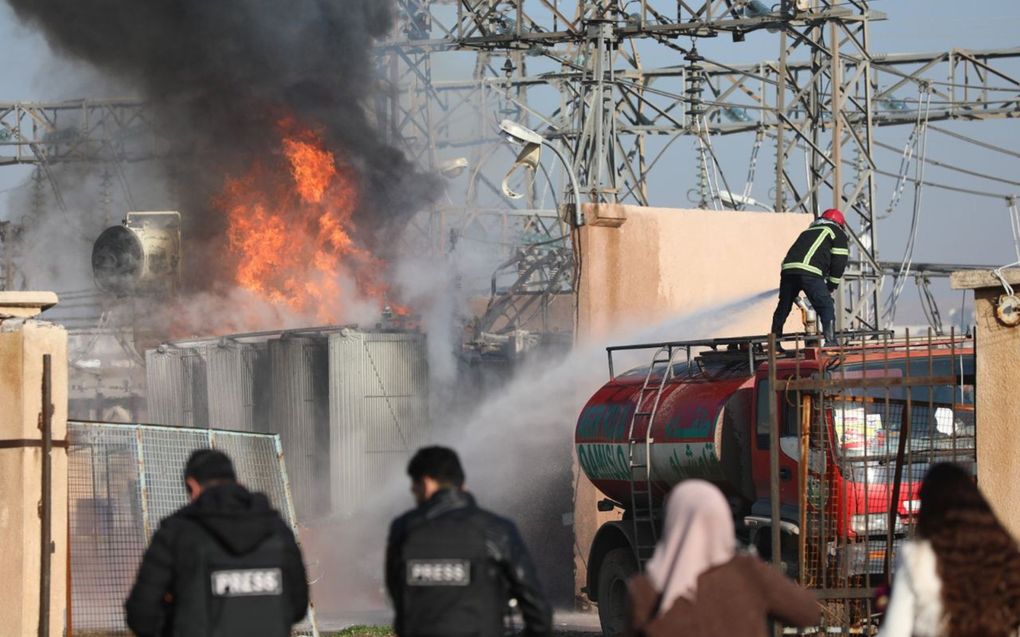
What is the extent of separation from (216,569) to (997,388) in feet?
18.0

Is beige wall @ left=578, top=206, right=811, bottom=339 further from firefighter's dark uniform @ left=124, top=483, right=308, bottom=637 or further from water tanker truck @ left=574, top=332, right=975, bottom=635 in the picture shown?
firefighter's dark uniform @ left=124, top=483, right=308, bottom=637

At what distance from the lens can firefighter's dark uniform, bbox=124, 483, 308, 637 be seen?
20.4ft

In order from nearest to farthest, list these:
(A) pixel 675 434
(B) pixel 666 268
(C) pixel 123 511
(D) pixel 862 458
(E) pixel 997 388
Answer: (E) pixel 997 388 → (D) pixel 862 458 → (A) pixel 675 434 → (C) pixel 123 511 → (B) pixel 666 268

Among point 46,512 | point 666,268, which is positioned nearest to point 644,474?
point 46,512

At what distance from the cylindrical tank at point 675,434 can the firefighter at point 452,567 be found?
21.3ft

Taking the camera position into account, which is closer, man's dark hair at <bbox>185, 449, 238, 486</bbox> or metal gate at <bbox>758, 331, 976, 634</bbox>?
man's dark hair at <bbox>185, 449, 238, 486</bbox>

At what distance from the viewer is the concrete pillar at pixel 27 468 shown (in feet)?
35.2

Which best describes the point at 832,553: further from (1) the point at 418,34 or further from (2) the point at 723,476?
(1) the point at 418,34

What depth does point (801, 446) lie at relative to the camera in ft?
35.3

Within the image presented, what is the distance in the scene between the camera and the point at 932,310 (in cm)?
4188

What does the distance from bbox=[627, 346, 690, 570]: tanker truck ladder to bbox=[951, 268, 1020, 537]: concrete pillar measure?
3.89 metres

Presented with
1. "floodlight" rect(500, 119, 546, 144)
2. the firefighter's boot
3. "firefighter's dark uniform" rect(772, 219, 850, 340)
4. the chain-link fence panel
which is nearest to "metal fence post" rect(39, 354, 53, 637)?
the chain-link fence panel

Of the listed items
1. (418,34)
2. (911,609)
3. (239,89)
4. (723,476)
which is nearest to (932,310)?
(418,34)

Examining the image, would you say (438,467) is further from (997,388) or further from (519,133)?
(519,133)
